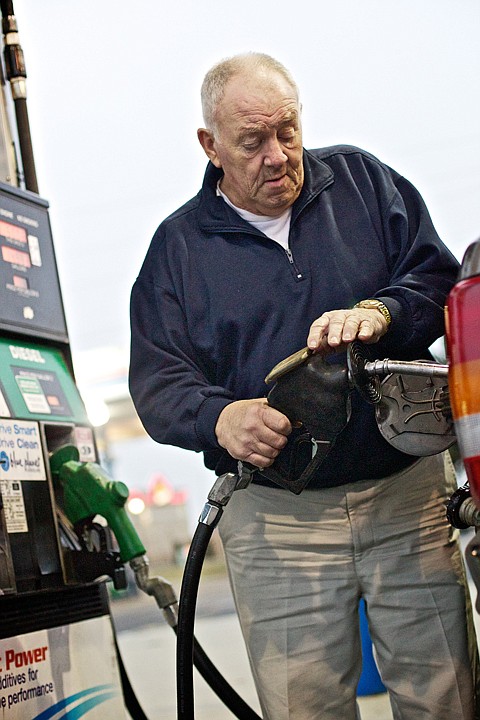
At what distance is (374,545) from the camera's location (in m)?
2.06

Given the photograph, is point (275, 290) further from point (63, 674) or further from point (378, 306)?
point (63, 674)

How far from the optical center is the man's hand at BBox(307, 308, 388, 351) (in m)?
1.71

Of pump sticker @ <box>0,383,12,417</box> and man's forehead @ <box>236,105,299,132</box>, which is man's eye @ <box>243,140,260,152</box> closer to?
man's forehead @ <box>236,105,299,132</box>

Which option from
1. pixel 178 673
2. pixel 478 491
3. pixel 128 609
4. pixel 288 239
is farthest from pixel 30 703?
pixel 128 609

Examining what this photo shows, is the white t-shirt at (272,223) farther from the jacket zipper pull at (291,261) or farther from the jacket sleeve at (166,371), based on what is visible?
the jacket sleeve at (166,371)

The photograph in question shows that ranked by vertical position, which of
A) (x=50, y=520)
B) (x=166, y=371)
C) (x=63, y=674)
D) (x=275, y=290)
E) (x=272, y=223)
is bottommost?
(x=63, y=674)

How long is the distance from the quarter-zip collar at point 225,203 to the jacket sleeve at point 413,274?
161mm

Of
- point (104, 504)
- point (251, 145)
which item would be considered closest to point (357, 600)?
point (104, 504)

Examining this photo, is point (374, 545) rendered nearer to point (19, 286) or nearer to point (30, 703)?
point (30, 703)

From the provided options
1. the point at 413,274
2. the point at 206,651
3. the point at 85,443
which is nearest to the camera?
the point at 413,274

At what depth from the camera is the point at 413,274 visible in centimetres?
200

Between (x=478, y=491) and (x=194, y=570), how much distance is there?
839 mm

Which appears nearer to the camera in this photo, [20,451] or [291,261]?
[291,261]

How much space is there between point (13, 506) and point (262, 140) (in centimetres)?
108
